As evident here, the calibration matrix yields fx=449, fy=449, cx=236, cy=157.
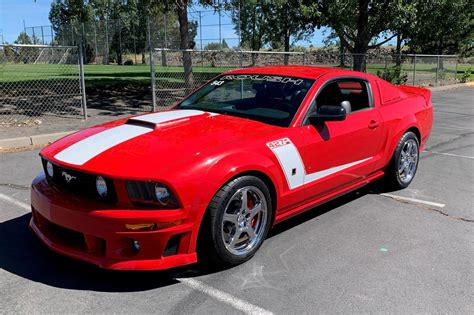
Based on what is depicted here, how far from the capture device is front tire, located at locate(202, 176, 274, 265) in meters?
3.25

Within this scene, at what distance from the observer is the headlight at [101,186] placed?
122 inches

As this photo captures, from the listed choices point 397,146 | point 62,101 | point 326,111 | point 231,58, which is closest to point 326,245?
point 326,111

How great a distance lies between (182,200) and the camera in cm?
304

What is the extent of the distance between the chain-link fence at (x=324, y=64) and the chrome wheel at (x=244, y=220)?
10.8 metres

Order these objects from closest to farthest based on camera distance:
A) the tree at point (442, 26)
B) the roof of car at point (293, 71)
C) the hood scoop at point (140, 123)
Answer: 1. the hood scoop at point (140, 123)
2. the roof of car at point (293, 71)
3. the tree at point (442, 26)

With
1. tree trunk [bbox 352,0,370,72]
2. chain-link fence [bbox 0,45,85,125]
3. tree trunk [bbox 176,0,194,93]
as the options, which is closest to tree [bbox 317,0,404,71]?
tree trunk [bbox 352,0,370,72]

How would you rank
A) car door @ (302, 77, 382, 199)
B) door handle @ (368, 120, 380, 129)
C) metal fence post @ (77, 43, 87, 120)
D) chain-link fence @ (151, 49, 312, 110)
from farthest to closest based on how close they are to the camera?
chain-link fence @ (151, 49, 312, 110) → metal fence post @ (77, 43, 87, 120) → door handle @ (368, 120, 380, 129) → car door @ (302, 77, 382, 199)

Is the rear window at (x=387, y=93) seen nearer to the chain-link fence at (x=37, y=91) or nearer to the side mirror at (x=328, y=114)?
the side mirror at (x=328, y=114)

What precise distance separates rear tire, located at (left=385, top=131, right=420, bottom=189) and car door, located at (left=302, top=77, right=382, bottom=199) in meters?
0.45

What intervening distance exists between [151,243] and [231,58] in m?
19.1

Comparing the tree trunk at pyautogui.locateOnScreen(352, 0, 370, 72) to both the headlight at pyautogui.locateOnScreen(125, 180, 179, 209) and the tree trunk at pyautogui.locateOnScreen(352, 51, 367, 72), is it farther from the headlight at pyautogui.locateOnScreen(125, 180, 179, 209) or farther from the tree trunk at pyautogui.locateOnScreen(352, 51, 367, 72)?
the headlight at pyautogui.locateOnScreen(125, 180, 179, 209)

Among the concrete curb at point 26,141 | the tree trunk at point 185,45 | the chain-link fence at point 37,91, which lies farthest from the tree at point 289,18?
the concrete curb at point 26,141

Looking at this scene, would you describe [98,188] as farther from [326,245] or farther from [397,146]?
[397,146]

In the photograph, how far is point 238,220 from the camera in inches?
137
